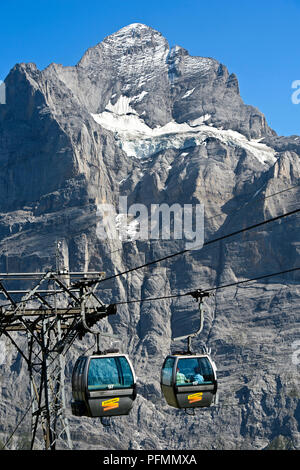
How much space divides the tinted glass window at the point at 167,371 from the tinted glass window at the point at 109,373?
9.31ft

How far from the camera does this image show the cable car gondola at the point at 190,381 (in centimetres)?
3472

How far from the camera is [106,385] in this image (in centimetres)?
3244

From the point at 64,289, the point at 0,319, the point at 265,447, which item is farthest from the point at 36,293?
the point at 265,447

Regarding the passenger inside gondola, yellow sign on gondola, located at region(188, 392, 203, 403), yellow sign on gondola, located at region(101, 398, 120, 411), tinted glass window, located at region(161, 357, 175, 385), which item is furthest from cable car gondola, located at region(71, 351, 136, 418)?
yellow sign on gondola, located at region(188, 392, 203, 403)

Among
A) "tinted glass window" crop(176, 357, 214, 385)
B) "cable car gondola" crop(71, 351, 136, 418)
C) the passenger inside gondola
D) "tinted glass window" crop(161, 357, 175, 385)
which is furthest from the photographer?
"tinted glass window" crop(161, 357, 175, 385)

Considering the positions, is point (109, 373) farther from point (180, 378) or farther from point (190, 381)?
point (190, 381)

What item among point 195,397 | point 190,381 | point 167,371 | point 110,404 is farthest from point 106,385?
point 195,397

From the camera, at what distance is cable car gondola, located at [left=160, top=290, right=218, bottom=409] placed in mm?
34719

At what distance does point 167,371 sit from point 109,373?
152 inches

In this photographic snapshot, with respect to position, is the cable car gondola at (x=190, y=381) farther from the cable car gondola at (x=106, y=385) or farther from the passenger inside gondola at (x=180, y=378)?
the cable car gondola at (x=106, y=385)

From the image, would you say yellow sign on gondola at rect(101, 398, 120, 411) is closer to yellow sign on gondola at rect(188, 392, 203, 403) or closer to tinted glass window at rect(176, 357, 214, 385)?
tinted glass window at rect(176, 357, 214, 385)

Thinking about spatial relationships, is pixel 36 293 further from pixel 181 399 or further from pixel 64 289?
pixel 181 399

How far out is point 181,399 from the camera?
114 ft

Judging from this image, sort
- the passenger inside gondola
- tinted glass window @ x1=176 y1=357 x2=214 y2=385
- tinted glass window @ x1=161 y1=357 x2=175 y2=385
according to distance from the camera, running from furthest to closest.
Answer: tinted glass window @ x1=161 y1=357 x2=175 y2=385 → tinted glass window @ x1=176 y1=357 x2=214 y2=385 → the passenger inside gondola
